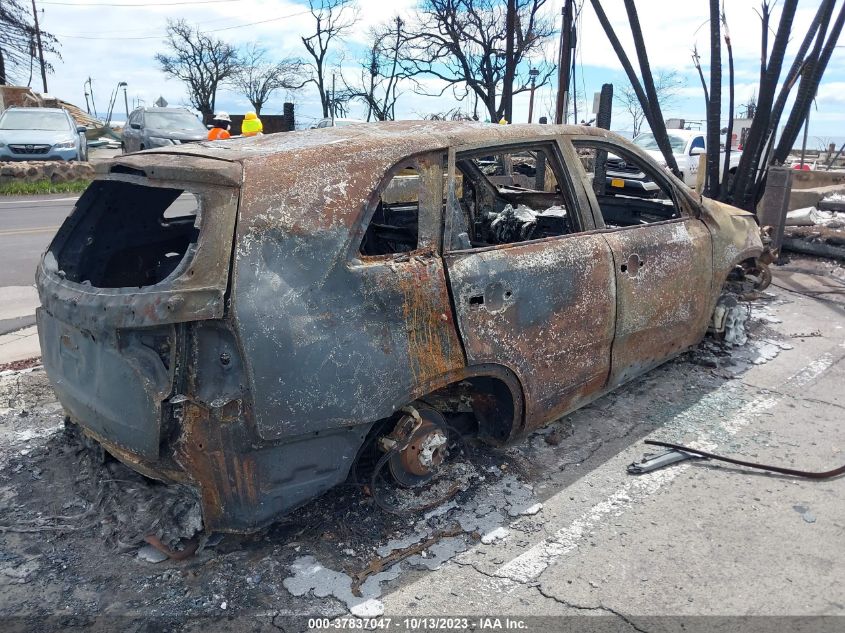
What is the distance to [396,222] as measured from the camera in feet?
12.8

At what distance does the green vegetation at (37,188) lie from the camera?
47.5 feet

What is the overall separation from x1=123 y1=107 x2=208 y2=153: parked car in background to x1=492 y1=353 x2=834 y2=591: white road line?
14464mm

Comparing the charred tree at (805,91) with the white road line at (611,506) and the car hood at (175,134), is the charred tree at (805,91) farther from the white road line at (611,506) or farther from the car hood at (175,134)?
the car hood at (175,134)

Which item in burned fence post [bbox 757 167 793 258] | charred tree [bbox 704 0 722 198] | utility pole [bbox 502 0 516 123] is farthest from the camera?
utility pole [bbox 502 0 516 123]

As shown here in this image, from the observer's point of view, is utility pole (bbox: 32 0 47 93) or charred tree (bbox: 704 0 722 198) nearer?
charred tree (bbox: 704 0 722 198)

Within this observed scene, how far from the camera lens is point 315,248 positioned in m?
2.50

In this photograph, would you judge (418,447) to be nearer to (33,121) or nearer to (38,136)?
(38,136)

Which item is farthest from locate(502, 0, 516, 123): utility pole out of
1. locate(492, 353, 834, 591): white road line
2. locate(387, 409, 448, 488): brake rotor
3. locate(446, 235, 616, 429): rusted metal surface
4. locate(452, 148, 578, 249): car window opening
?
locate(387, 409, 448, 488): brake rotor

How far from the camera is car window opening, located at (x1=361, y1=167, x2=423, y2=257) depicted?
11.2ft

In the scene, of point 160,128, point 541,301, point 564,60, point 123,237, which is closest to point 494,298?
point 541,301

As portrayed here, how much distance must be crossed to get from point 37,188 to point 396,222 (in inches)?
552

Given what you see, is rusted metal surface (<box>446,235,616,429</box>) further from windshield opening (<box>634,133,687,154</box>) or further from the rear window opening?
windshield opening (<box>634,133,687,154</box>)

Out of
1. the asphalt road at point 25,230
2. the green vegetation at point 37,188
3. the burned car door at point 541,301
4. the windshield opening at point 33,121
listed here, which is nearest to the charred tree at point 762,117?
the burned car door at point 541,301

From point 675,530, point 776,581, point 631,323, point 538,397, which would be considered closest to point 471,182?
point 631,323
